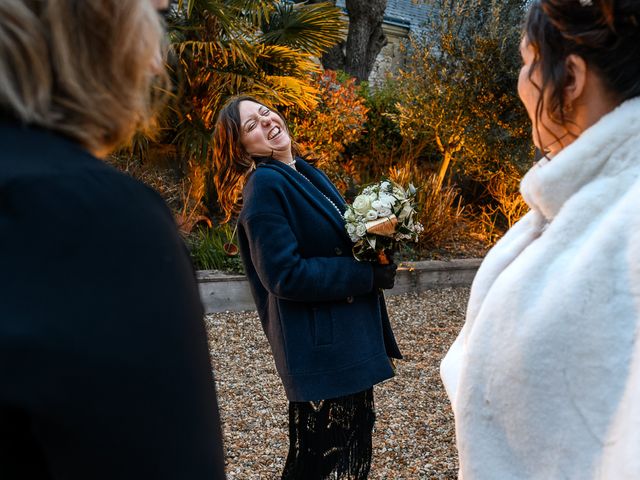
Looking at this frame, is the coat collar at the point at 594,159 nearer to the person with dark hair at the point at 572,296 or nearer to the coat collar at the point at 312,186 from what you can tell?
the person with dark hair at the point at 572,296

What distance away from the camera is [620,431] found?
3.37ft

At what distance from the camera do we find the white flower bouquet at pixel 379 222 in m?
2.28

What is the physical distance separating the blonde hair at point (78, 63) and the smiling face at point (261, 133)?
1.69 meters

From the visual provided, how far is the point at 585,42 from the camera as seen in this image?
1.10 m

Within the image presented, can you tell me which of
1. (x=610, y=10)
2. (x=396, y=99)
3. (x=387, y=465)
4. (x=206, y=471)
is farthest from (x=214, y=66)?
(x=206, y=471)

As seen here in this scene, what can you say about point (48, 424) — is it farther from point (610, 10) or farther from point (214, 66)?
point (214, 66)

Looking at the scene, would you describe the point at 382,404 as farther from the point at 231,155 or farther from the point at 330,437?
the point at 231,155

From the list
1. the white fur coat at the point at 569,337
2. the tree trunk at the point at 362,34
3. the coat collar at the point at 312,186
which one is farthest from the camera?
the tree trunk at the point at 362,34

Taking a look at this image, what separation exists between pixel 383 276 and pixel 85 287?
1.84 m

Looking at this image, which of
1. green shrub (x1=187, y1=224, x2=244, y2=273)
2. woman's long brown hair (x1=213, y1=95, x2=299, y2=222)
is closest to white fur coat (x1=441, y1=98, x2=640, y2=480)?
woman's long brown hair (x1=213, y1=95, x2=299, y2=222)

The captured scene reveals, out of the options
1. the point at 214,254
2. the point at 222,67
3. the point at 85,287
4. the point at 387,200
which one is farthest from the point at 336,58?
the point at 85,287

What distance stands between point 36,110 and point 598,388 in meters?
1.01

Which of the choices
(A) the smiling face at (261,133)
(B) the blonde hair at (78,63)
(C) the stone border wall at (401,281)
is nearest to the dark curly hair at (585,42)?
(B) the blonde hair at (78,63)

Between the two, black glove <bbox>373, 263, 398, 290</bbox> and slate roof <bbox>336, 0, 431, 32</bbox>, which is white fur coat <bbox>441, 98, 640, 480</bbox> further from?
slate roof <bbox>336, 0, 431, 32</bbox>
